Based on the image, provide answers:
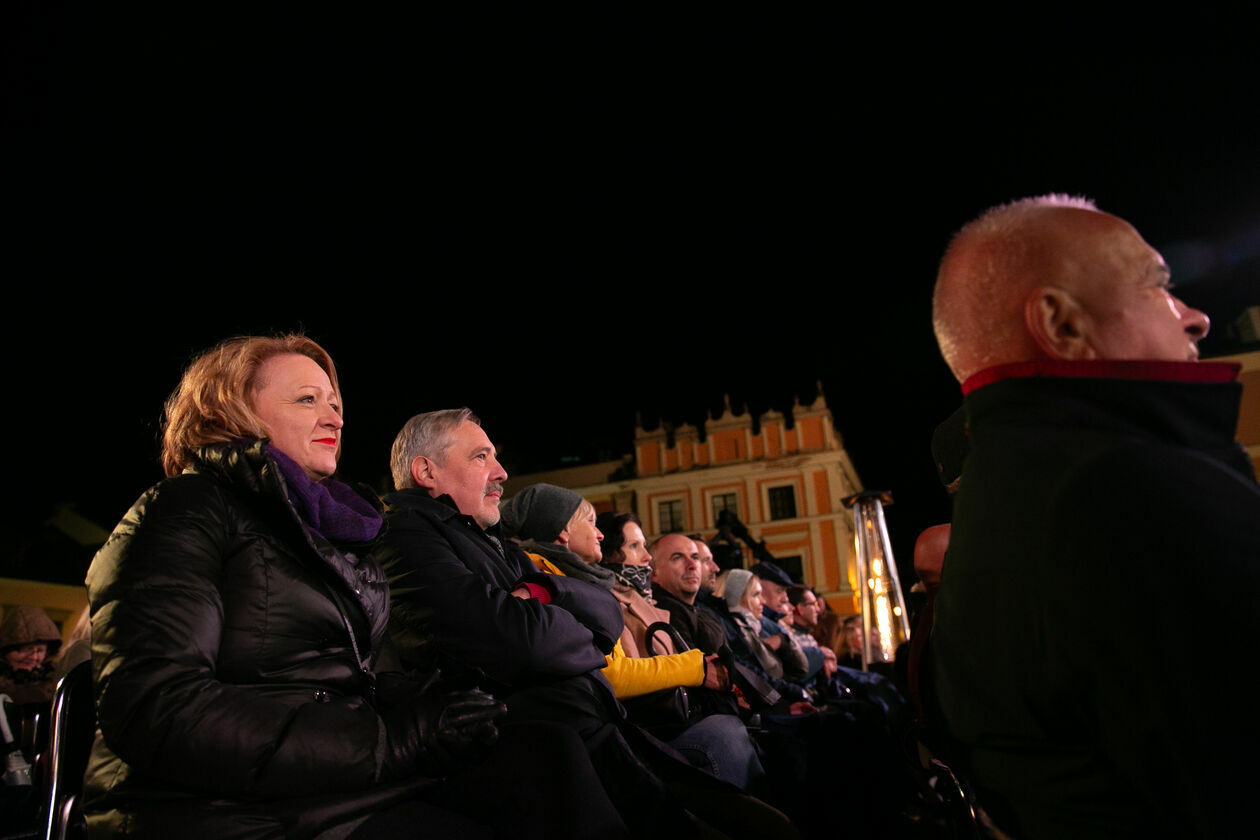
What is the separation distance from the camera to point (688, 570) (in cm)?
488

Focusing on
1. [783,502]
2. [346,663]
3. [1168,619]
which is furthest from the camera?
[783,502]

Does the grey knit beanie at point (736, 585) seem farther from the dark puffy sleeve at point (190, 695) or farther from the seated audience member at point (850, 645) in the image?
the dark puffy sleeve at point (190, 695)

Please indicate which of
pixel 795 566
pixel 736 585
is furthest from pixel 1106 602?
pixel 795 566

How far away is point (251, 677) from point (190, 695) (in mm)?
171

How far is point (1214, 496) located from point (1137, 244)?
0.52 m

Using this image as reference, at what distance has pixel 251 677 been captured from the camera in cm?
158

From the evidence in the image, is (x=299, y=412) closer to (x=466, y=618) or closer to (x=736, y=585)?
(x=466, y=618)

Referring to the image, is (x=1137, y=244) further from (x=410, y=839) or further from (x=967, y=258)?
(x=410, y=839)

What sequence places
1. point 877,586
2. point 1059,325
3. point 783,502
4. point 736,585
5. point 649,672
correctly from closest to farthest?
1. point 1059,325
2. point 649,672
3. point 736,585
4. point 877,586
5. point 783,502

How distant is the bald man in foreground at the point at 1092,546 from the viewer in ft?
2.84

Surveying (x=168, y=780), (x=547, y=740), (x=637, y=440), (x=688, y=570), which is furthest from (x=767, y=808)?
(x=637, y=440)

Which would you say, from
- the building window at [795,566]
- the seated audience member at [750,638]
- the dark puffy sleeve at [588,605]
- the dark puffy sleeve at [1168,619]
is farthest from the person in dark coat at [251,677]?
the building window at [795,566]

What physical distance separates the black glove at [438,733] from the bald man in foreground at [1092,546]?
0.97 m

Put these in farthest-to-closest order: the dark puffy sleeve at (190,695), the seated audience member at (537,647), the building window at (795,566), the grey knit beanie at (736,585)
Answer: the building window at (795,566) → the grey knit beanie at (736,585) → the seated audience member at (537,647) → the dark puffy sleeve at (190,695)
